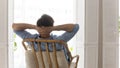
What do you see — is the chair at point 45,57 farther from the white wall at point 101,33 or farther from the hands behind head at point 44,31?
the white wall at point 101,33

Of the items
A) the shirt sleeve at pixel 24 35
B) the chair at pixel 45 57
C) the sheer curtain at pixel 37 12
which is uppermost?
the sheer curtain at pixel 37 12

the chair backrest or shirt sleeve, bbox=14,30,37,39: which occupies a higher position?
shirt sleeve, bbox=14,30,37,39

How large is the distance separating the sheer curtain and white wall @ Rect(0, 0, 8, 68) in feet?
0.56

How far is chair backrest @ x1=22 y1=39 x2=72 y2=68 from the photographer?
1.88 meters

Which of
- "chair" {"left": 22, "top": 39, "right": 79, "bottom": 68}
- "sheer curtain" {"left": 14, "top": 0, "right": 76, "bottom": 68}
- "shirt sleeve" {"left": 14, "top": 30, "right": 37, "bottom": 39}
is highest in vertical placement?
"sheer curtain" {"left": 14, "top": 0, "right": 76, "bottom": 68}

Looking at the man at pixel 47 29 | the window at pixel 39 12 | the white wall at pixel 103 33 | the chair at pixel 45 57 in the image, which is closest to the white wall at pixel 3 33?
the window at pixel 39 12

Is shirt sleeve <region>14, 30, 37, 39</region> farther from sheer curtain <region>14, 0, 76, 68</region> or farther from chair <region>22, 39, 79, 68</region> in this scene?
sheer curtain <region>14, 0, 76, 68</region>

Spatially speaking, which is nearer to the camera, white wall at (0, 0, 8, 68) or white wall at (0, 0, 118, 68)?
white wall at (0, 0, 8, 68)

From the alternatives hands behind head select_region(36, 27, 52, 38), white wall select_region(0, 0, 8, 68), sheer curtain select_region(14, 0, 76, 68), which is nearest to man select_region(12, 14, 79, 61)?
hands behind head select_region(36, 27, 52, 38)

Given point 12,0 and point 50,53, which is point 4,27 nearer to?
point 12,0

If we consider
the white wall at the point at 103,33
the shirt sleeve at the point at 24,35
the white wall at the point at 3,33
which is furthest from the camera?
the white wall at the point at 103,33

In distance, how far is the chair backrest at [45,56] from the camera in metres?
1.88

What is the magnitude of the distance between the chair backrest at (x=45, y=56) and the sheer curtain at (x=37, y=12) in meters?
0.66

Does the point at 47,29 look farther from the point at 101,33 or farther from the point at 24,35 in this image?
the point at 101,33
